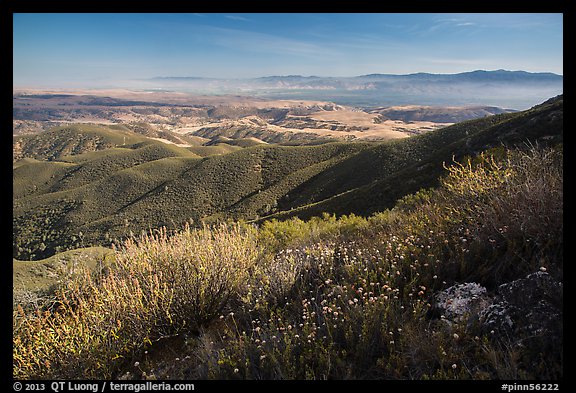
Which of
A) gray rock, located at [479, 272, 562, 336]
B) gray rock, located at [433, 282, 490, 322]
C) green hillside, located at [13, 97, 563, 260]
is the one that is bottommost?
green hillside, located at [13, 97, 563, 260]

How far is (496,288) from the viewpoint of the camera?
3.07m

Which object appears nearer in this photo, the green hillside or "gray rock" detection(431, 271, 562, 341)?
"gray rock" detection(431, 271, 562, 341)

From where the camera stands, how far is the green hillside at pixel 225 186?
3058 cm

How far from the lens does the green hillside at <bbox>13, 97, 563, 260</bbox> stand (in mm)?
30578

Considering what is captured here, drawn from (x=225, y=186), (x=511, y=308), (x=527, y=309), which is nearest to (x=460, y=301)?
(x=511, y=308)

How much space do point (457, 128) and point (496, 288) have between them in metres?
57.1

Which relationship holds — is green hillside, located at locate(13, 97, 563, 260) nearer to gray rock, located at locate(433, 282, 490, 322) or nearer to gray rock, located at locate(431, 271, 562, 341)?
gray rock, located at locate(433, 282, 490, 322)

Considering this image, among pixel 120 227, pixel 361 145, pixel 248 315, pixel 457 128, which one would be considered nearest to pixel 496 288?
pixel 248 315

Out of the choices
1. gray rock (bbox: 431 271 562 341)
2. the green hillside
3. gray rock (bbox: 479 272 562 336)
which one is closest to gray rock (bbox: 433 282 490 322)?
gray rock (bbox: 431 271 562 341)

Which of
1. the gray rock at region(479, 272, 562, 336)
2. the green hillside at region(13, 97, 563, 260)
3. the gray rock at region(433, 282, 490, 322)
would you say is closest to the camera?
the gray rock at region(479, 272, 562, 336)

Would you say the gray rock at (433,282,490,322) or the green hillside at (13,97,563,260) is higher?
the gray rock at (433,282,490,322)

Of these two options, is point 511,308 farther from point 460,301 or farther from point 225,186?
point 225,186
